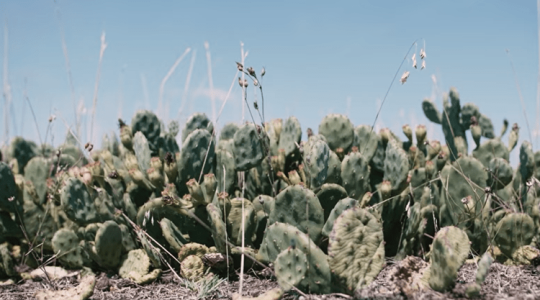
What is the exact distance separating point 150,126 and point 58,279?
1.00 m

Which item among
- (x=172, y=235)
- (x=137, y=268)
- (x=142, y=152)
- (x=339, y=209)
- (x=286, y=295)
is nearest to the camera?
(x=286, y=295)

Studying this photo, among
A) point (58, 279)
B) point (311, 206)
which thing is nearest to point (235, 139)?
point (311, 206)

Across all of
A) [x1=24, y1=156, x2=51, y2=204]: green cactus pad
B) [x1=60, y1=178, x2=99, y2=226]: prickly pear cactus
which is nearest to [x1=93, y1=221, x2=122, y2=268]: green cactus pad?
[x1=60, y1=178, x2=99, y2=226]: prickly pear cactus

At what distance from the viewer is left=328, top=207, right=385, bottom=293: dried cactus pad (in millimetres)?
1867

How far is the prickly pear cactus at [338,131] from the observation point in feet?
9.29

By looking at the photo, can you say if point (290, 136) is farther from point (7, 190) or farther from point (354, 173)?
point (7, 190)

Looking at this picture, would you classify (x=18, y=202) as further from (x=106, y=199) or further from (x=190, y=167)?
(x=190, y=167)

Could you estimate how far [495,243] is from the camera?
2.62 m

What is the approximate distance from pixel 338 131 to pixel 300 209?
2.46 ft

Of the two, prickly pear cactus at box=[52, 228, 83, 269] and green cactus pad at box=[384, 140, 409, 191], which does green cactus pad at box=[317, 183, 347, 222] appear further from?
prickly pear cactus at box=[52, 228, 83, 269]

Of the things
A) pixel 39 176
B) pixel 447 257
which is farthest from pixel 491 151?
pixel 39 176

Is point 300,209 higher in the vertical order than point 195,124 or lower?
lower

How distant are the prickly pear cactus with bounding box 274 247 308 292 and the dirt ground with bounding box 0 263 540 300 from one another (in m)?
0.09

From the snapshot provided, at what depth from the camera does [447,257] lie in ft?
5.79
